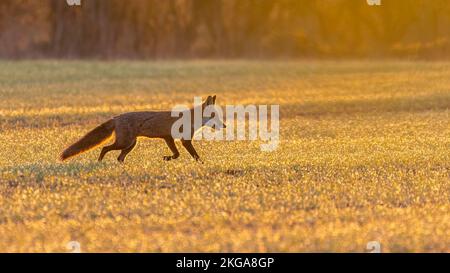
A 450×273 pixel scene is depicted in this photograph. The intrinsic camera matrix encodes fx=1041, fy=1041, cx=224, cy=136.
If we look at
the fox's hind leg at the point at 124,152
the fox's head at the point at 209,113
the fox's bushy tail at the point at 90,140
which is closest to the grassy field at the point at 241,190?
the fox's hind leg at the point at 124,152

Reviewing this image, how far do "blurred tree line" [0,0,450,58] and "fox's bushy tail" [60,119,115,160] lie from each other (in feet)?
222

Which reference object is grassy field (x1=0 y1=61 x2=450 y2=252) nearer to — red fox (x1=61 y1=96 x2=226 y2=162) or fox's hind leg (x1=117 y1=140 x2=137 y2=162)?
fox's hind leg (x1=117 y1=140 x2=137 y2=162)

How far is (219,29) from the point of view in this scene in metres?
99.4

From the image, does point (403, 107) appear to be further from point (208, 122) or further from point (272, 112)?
point (208, 122)

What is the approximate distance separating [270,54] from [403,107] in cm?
6200

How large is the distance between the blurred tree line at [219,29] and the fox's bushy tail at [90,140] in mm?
67715

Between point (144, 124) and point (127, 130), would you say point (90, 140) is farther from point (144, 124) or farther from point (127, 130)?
point (144, 124)

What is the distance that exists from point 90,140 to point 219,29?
8363cm

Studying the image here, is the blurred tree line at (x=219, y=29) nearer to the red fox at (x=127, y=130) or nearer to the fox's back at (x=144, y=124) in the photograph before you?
the red fox at (x=127, y=130)

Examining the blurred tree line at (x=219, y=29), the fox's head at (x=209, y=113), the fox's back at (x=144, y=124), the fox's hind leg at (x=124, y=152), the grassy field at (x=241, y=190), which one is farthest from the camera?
the blurred tree line at (x=219, y=29)

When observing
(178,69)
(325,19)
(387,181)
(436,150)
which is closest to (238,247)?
(387,181)

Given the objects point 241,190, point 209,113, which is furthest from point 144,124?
point 241,190

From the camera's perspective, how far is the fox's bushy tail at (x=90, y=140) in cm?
1630

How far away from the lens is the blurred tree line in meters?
88.5
